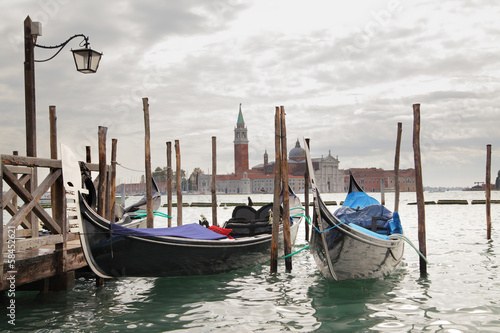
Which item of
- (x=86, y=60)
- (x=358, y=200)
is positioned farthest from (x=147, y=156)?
(x=358, y=200)

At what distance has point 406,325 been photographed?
15.4 feet

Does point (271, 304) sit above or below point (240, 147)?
below

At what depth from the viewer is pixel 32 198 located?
4930mm

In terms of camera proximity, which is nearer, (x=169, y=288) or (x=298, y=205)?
(x=169, y=288)

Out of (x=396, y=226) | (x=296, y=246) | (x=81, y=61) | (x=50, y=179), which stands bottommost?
(x=296, y=246)

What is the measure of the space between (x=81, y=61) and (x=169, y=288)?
9.94ft

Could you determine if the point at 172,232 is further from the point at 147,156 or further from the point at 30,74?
the point at 147,156

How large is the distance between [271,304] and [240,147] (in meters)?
99.7

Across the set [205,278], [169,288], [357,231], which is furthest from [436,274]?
[169,288]

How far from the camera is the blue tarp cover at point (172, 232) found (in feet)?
18.5

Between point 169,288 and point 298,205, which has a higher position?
point 298,205

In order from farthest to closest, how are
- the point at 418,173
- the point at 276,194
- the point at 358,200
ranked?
the point at 358,200 → the point at 418,173 → the point at 276,194

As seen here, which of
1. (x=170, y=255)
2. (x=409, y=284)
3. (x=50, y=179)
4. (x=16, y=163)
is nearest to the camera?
(x=16, y=163)

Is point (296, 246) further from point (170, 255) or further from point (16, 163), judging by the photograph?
point (16, 163)
